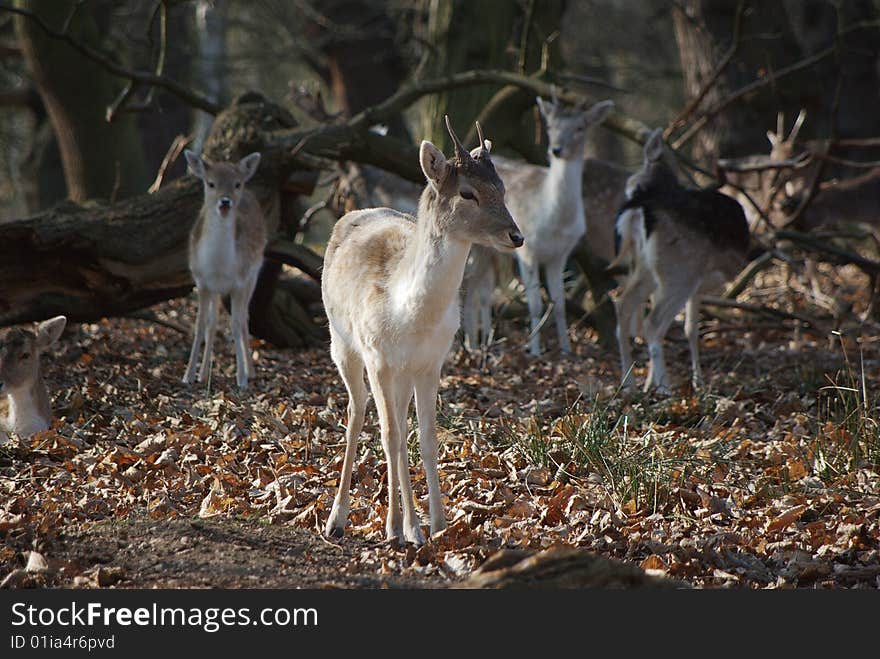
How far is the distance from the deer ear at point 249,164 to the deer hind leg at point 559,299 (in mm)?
3287

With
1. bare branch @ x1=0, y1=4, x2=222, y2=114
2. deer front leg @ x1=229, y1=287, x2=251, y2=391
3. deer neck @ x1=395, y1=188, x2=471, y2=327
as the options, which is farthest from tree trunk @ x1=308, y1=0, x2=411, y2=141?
deer neck @ x1=395, y1=188, x2=471, y2=327

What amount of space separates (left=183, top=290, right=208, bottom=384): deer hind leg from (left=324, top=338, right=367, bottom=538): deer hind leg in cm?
342

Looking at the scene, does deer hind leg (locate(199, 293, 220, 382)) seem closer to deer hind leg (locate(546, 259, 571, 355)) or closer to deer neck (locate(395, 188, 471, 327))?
deer hind leg (locate(546, 259, 571, 355))

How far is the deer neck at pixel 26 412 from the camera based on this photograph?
23.6ft

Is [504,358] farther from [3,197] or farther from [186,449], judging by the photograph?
[3,197]

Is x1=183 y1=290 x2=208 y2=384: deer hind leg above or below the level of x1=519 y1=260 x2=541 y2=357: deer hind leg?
below

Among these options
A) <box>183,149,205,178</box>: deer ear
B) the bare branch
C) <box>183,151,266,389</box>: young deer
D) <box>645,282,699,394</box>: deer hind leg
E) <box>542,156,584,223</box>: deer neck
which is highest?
the bare branch

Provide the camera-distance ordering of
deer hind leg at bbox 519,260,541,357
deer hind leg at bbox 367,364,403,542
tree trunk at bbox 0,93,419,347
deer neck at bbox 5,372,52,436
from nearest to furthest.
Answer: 1. deer hind leg at bbox 367,364,403,542
2. deer neck at bbox 5,372,52,436
3. tree trunk at bbox 0,93,419,347
4. deer hind leg at bbox 519,260,541,357

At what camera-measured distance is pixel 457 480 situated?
6.28 metres

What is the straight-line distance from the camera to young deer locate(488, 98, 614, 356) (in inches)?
433

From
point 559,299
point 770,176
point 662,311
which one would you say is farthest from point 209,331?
point 770,176

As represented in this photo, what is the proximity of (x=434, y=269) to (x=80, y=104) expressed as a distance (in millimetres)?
8838

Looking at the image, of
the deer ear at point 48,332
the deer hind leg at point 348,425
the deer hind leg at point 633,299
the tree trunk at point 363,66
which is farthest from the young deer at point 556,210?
the tree trunk at point 363,66

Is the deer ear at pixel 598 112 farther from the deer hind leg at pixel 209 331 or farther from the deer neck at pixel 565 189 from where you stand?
the deer hind leg at pixel 209 331
